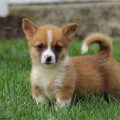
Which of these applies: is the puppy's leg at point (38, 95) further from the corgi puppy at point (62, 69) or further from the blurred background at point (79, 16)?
the blurred background at point (79, 16)

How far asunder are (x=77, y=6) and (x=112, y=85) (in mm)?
5654

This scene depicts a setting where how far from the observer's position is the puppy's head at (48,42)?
542 cm

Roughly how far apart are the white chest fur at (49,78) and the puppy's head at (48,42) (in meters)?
0.13

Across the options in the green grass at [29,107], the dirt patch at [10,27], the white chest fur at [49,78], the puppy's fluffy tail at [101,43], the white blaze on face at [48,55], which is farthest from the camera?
the dirt patch at [10,27]

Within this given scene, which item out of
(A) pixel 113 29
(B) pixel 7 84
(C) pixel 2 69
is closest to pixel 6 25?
(A) pixel 113 29

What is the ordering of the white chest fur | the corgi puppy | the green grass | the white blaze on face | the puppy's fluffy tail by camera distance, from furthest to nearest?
the puppy's fluffy tail
the white chest fur
the corgi puppy
the white blaze on face
the green grass

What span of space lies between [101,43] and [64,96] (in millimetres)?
829

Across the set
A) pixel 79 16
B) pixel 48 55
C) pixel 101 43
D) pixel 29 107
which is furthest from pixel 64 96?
pixel 79 16

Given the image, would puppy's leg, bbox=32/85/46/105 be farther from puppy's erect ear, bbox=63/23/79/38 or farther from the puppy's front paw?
puppy's erect ear, bbox=63/23/79/38

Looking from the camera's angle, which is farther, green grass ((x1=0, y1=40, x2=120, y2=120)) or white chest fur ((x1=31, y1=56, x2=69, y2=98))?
white chest fur ((x1=31, y1=56, x2=69, y2=98))

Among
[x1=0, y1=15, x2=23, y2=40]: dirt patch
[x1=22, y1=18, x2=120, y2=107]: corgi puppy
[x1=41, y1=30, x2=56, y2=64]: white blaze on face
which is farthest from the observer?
[x1=0, y1=15, x2=23, y2=40]: dirt patch

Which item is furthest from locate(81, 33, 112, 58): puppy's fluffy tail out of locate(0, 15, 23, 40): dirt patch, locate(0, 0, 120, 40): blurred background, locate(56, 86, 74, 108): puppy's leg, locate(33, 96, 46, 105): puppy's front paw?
locate(0, 0, 120, 40): blurred background

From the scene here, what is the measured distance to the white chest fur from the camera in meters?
5.66

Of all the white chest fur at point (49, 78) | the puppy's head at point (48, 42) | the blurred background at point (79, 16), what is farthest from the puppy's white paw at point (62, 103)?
the blurred background at point (79, 16)
